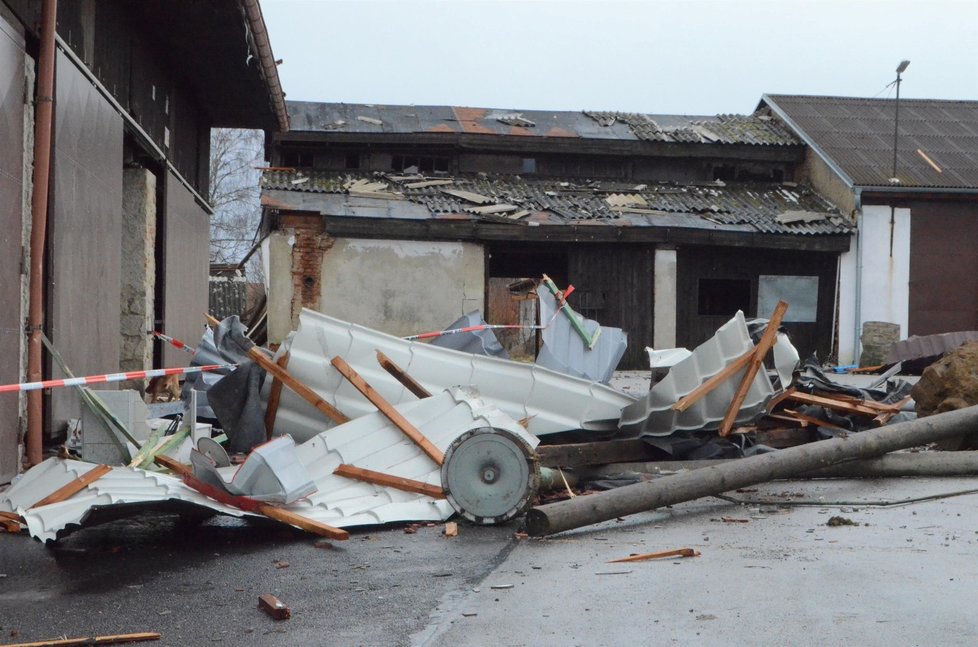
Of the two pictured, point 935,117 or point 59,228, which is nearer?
point 59,228

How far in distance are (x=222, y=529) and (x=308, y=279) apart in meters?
16.9

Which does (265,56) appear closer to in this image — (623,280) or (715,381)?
(715,381)

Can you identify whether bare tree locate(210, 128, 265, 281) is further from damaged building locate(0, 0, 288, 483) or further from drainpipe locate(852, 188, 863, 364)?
damaged building locate(0, 0, 288, 483)

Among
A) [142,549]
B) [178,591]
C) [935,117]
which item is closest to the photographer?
[178,591]

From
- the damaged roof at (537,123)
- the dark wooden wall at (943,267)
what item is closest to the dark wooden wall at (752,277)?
the dark wooden wall at (943,267)

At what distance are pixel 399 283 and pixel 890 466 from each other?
16.2m

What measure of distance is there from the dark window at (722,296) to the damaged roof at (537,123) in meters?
3.65

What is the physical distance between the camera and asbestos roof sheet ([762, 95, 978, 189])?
24.5m

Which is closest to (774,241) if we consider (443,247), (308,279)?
(443,247)

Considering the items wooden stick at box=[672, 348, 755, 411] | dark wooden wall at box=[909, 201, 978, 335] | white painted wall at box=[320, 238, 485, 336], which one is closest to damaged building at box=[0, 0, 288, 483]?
wooden stick at box=[672, 348, 755, 411]

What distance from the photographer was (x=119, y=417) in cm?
659

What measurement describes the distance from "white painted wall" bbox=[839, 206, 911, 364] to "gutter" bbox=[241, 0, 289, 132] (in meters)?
14.2

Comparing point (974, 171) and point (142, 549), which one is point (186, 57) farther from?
point (974, 171)

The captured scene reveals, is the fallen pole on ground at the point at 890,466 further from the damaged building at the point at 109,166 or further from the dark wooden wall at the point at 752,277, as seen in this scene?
the dark wooden wall at the point at 752,277
